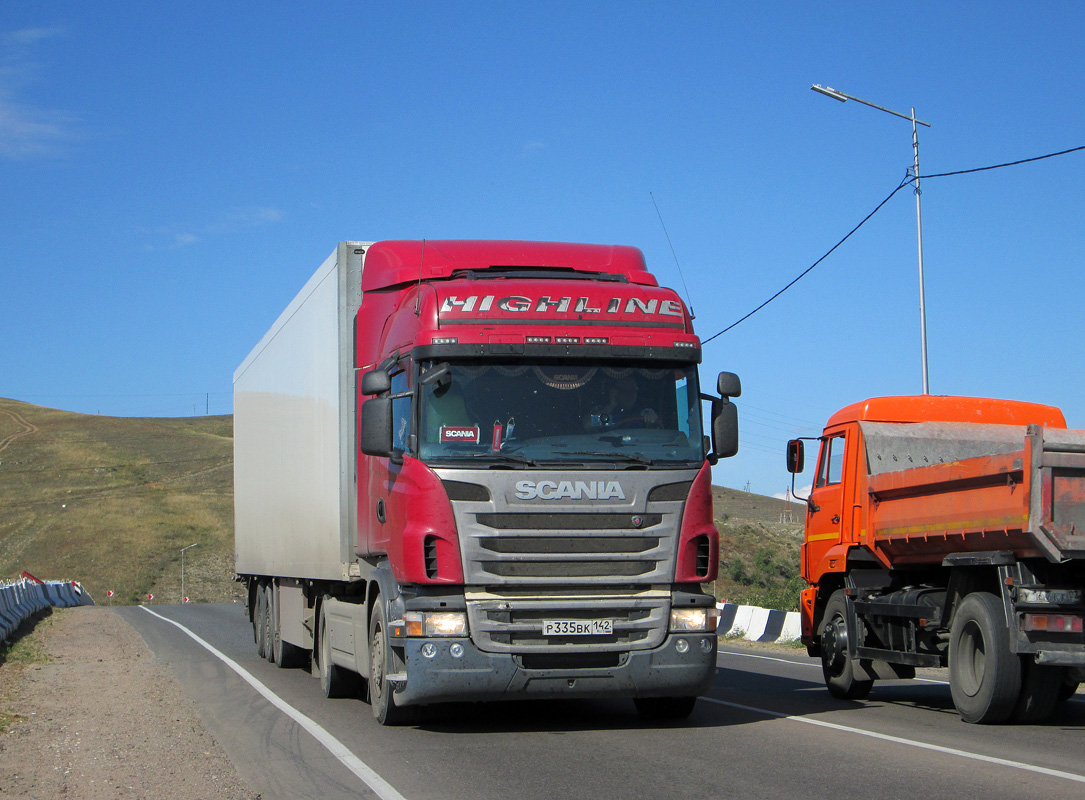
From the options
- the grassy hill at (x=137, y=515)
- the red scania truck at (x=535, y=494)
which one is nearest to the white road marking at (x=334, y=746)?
the red scania truck at (x=535, y=494)

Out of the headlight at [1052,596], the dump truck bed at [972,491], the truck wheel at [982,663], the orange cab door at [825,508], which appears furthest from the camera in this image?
the orange cab door at [825,508]

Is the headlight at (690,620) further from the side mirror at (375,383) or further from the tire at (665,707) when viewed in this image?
the side mirror at (375,383)

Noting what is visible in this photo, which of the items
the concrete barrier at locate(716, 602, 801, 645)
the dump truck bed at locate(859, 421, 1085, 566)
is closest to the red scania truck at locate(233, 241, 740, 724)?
the dump truck bed at locate(859, 421, 1085, 566)

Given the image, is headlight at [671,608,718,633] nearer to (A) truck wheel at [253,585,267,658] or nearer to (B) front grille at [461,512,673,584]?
(B) front grille at [461,512,673,584]

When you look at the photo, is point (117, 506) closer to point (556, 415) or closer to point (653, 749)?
point (556, 415)

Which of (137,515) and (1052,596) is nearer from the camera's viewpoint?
(1052,596)

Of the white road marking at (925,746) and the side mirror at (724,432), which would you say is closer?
the white road marking at (925,746)

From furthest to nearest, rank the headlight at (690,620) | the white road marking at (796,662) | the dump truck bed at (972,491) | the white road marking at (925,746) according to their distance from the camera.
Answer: the white road marking at (796,662) → the headlight at (690,620) → the dump truck bed at (972,491) → the white road marking at (925,746)

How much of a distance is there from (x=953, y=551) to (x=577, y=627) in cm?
343

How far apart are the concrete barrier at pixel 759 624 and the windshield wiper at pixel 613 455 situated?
40.4 ft

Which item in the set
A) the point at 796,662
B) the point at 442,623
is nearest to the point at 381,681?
the point at 442,623

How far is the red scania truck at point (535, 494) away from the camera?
351 inches

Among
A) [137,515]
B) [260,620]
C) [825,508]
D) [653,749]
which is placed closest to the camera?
[653,749]

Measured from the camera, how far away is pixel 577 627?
9.02 m
